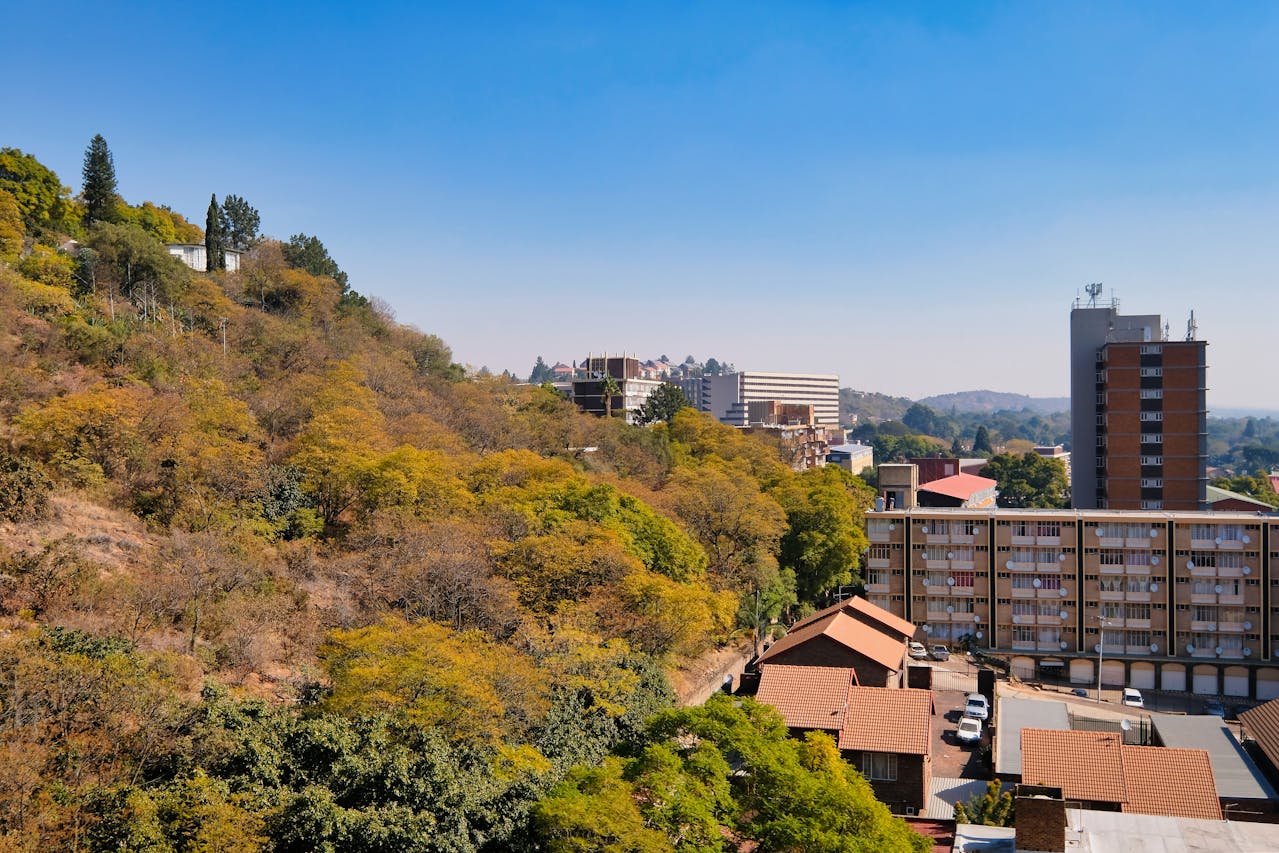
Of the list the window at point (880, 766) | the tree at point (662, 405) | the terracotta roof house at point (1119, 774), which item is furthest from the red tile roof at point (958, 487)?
the window at point (880, 766)

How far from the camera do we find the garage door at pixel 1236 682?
39.3 meters

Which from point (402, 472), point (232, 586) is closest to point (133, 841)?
point (232, 586)

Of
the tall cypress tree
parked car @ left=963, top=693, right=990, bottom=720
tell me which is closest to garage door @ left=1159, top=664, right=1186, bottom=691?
parked car @ left=963, top=693, right=990, bottom=720

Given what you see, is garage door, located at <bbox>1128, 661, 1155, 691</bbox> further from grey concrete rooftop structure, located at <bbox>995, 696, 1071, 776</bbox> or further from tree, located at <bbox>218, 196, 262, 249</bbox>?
tree, located at <bbox>218, 196, 262, 249</bbox>

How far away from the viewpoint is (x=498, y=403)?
49.1 m

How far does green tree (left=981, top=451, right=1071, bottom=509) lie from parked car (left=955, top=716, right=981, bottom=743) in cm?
6109

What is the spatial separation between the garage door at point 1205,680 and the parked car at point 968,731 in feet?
56.7

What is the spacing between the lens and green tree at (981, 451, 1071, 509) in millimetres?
85812

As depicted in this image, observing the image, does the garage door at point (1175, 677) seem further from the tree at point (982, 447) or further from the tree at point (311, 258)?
the tree at point (982, 447)

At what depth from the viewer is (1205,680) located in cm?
3962

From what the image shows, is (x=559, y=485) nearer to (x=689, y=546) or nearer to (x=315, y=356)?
(x=689, y=546)

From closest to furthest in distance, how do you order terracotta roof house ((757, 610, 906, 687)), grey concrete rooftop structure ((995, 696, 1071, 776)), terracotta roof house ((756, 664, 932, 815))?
terracotta roof house ((756, 664, 932, 815))
grey concrete rooftop structure ((995, 696, 1071, 776))
terracotta roof house ((757, 610, 906, 687))

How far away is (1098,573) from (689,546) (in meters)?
19.1

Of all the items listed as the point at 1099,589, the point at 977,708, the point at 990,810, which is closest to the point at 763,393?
the point at 1099,589
